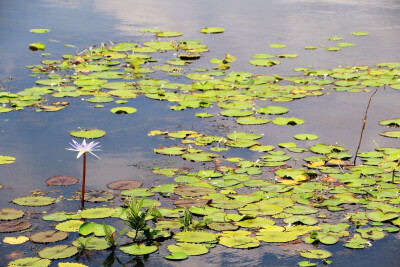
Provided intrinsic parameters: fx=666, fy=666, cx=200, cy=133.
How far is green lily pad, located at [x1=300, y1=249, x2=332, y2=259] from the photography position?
3.54 metres

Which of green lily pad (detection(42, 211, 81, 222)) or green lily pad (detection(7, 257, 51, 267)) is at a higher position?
green lily pad (detection(42, 211, 81, 222))

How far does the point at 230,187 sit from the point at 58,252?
1.36m

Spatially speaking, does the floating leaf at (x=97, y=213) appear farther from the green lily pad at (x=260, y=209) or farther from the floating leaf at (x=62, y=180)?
the green lily pad at (x=260, y=209)

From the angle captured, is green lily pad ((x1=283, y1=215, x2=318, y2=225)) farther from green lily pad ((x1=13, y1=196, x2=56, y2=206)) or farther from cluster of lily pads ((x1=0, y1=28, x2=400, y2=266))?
green lily pad ((x1=13, y1=196, x2=56, y2=206))

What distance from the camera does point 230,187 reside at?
4.46 m

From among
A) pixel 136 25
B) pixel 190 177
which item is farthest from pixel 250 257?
pixel 136 25

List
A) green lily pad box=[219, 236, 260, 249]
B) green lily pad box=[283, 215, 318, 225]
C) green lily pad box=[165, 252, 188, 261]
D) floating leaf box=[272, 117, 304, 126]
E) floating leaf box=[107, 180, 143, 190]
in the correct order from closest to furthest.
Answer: green lily pad box=[165, 252, 188, 261], green lily pad box=[219, 236, 260, 249], green lily pad box=[283, 215, 318, 225], floating leaf box=[107, 180, 143, 190], floating leaf box=[272, 117, 304, 126]

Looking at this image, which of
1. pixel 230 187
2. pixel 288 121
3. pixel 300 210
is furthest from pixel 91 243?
pixel 288 121

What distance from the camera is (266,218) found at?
3.97 metres

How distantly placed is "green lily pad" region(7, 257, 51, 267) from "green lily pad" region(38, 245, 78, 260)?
42mm

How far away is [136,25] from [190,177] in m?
6.10

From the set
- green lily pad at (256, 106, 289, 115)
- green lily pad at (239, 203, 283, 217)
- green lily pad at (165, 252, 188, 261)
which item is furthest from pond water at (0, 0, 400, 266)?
green lily pad at (239, 203, 283, 217)

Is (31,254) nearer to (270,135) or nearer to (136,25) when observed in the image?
(270,135)

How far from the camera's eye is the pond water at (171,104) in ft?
12.2
